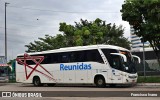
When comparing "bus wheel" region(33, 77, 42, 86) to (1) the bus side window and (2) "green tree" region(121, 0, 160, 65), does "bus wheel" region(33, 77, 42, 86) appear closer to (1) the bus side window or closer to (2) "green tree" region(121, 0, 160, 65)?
(1) the bus side window

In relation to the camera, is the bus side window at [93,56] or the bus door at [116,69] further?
the bus side window at [93,56]

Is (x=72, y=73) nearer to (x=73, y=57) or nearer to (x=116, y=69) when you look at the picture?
(x=73, y=57)

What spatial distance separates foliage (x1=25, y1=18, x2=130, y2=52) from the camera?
53844 mm

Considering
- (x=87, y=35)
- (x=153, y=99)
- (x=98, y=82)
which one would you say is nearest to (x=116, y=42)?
(x=87, y=35)

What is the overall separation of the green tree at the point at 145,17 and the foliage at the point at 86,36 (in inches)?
700

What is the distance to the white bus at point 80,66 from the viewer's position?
28906 mm

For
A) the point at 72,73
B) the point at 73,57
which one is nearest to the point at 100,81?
the point at 72,73

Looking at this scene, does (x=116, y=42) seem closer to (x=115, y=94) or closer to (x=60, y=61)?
(x=60, y=61)

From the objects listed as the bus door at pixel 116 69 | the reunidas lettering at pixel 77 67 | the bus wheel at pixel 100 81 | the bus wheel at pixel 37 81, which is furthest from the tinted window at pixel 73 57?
the bus wheel at pixel 37 81

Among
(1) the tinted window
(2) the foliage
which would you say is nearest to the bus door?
(1) the tinted window

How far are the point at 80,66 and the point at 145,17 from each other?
813 centimetres

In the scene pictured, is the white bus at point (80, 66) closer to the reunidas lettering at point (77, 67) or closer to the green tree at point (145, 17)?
the reunidas lettering at point (77, 67)

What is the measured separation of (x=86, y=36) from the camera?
5375cm

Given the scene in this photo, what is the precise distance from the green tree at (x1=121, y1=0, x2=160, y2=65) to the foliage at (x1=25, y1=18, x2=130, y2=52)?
17.8m
